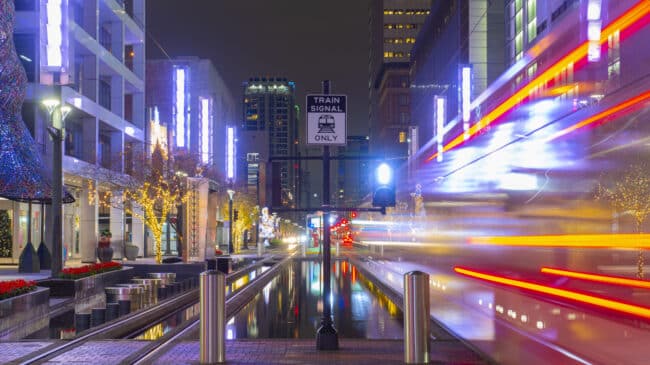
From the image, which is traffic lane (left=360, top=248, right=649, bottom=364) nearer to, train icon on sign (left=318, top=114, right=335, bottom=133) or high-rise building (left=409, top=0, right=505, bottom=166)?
train icon on sign (left=318, top=114, right=335, bottom=133)

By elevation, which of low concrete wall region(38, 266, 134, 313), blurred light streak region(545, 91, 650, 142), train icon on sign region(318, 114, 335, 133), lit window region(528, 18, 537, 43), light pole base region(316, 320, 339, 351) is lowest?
low concrete wall region(38, 266, 134, 313)

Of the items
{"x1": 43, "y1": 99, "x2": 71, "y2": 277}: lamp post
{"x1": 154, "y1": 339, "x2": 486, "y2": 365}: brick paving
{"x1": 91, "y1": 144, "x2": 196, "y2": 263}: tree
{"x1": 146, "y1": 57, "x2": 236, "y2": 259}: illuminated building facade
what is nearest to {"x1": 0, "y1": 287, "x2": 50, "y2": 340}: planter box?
{"x1": 43, "y1": 99, "x2": 71, "y2": 277}: lamp post

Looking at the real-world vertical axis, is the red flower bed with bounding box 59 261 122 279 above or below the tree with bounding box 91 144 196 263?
below

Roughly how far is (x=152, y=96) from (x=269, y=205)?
6958 cm

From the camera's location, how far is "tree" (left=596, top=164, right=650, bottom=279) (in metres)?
8.16

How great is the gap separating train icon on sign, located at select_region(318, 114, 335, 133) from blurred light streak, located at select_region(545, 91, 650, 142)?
3.72 m

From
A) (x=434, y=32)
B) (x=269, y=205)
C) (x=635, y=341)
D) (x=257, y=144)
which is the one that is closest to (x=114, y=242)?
(x=434, y=32)

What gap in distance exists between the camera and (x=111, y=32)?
54.5 m

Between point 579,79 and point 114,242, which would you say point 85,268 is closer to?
point 579,79

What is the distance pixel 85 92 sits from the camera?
47312 mm

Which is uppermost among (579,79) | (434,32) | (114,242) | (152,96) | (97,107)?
(434,32)

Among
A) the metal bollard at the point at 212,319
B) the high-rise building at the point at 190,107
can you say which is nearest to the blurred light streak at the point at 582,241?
the metal bollard at the point at 212,319

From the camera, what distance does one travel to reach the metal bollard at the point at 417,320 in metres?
10.7

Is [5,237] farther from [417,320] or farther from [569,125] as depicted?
[569,125]
